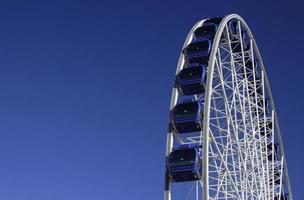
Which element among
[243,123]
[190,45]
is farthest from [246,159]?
[190,45]

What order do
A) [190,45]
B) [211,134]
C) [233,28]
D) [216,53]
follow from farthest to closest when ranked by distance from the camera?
[233,28], [190,45], [216,53], [211,134]

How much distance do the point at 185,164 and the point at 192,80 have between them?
4.57 m

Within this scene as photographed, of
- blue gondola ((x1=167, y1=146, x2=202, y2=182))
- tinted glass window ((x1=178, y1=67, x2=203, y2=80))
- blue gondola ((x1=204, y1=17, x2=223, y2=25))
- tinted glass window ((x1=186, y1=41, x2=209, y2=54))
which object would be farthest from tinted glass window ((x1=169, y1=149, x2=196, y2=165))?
blue gondola ((x1=204, y1=17, x2=223, y2=25))

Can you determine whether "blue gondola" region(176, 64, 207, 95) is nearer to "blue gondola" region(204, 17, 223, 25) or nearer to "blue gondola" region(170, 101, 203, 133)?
"blue gondola" region(170, 101, 203, 133)

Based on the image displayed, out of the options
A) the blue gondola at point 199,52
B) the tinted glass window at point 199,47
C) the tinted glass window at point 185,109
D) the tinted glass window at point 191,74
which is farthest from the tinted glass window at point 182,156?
the tinted glass window at point 199,47

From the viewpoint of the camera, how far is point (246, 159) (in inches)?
1132

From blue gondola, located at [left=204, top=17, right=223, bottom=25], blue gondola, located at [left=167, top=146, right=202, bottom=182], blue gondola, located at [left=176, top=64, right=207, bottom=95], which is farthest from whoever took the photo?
blue gondola, located at [left=204, top=17, right=223, bottom=25]

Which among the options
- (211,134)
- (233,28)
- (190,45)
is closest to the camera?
(211,134)

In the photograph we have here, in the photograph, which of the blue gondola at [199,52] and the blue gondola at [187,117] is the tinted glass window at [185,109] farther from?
the blue gondola at [199,52]

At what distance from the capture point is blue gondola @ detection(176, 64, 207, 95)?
27844 mm

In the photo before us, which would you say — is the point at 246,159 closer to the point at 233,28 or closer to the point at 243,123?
the point at 243,123

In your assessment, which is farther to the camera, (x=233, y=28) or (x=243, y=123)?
(x=233, y=28)

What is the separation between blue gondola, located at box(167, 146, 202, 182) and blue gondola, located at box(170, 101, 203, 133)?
1365 millimetres

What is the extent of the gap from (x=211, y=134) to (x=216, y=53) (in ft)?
14.2
